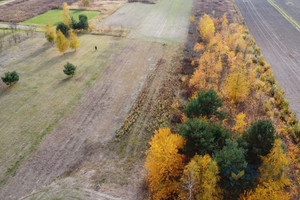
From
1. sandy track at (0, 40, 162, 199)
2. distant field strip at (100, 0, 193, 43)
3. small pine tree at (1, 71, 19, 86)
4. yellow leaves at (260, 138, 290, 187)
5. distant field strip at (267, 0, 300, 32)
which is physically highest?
distant field strip at (267, 0, 300, 32)

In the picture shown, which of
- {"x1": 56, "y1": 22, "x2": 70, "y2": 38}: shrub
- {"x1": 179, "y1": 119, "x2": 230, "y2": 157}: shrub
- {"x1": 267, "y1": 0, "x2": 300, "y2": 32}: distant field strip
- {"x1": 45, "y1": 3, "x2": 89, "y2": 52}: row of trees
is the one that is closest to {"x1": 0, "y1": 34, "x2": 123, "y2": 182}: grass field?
{"x1": 45, "y1": 3, "x2": 89, "y2": 52}: row of trees

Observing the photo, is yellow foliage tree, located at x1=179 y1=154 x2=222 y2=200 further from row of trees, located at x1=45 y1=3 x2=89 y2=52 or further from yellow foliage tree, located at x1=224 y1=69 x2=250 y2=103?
row of trees, located at x1=45 y1=3 x2=89 y2=52

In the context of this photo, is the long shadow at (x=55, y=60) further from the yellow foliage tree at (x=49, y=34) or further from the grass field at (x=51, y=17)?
the grass field at (x=51, y=17)

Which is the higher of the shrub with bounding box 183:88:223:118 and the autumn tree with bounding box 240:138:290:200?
the shrub with bounding box 183:88:223:118

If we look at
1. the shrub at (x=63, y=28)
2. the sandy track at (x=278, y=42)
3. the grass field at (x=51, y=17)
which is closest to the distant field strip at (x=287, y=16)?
the sandy track at (x=278, y=42)

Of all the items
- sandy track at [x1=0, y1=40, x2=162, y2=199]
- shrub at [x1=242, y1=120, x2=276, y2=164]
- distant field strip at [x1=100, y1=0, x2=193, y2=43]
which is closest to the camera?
shrub at [x1=242, y1=120, x2=276, y2=164]
